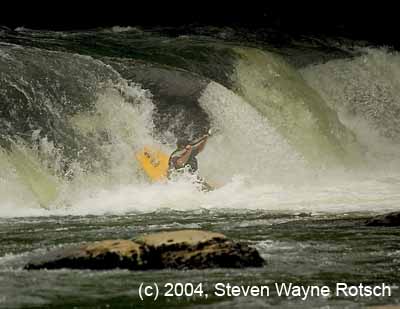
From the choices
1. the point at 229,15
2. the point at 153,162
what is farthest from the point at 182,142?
the point at 229,15

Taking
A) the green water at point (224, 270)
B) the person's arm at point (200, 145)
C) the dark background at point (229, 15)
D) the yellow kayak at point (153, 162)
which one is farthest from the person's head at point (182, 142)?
the dark background at point (229, 15)

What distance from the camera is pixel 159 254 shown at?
26.7ft

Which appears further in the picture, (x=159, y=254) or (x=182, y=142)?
(x=182, y=142)

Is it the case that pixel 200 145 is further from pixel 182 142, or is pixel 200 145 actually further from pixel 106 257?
pixel 106 257

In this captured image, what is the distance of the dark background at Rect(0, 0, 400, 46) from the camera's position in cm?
2797

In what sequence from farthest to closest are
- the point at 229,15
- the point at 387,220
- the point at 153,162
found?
the point at 229,15 < the point at 153,162 < the point at 387,220

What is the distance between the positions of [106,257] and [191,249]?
74 cm

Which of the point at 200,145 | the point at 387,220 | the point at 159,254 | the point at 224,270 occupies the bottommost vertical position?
the point at 224,270

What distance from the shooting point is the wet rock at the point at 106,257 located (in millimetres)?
8117

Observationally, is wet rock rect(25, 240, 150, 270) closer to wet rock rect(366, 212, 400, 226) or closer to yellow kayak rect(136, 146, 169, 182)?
wet rock rect(366, 212, 400, 226)

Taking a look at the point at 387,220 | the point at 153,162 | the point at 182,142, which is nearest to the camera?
the point at 387,220

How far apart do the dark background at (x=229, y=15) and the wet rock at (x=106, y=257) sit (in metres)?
19.9

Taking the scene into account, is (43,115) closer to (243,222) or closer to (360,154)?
(243,222)

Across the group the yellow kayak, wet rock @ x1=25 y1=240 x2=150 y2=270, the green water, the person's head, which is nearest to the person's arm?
the person's head
